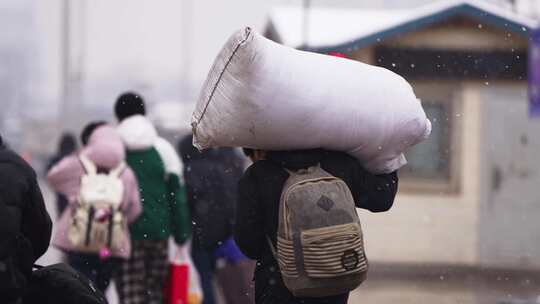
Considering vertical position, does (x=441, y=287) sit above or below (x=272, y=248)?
below

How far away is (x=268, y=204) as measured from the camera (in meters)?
3.95

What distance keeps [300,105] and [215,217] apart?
415 cm

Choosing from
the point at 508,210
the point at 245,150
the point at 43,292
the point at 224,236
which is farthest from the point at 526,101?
the point at 43,292

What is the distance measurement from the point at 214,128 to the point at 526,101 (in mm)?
10072

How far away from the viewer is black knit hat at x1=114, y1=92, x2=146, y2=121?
7.39 meters

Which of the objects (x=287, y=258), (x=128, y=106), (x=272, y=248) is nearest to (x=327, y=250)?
(x=287, y=258)

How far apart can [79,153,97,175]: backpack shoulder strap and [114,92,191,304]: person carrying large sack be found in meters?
0.33

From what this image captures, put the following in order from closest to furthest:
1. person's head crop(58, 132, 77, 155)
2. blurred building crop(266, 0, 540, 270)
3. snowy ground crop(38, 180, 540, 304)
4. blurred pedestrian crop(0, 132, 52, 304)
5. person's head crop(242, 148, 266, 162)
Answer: blurred pedestrian crop(0, 132, 52, 304) < person's head crop(242, 148, 266, 162) < snowy ground crop(38, 180, 540, 304) < person's head crop(58, 132, 77, 155) < blurred building crop(266, 0, 540, 270)

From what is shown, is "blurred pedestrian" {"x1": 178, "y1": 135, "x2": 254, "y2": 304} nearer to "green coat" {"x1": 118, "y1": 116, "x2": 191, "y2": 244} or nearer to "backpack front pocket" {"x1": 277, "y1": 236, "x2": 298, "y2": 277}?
"green coat" {"x1": 118, "y1": 116, "x2": 191, "y2": 244}

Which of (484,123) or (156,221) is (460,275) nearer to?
(484,123)

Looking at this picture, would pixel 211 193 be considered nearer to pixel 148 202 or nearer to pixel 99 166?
pixel 148 202

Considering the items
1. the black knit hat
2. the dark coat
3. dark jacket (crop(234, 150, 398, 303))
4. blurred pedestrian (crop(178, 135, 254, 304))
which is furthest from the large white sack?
blurred pedestrian (crop(178, 135, 254, 304))

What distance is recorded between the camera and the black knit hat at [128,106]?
7.39 metres

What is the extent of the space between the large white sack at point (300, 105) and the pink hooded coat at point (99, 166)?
9.80 feet
